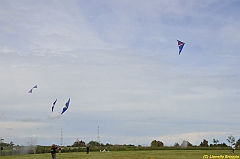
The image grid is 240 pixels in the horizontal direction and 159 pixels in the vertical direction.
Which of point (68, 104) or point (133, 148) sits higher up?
point (68, 104)

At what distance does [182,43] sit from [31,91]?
16.6 m

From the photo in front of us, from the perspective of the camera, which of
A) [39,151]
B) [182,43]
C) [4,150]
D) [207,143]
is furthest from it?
[207,143]

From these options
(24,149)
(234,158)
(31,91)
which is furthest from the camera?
(24,149)

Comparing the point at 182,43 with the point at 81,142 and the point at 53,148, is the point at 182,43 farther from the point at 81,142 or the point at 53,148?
the point at 81,142

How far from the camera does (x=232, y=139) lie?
102438 millimetres

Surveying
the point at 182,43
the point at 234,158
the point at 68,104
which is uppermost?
the point at 182,43

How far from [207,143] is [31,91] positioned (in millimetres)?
72434

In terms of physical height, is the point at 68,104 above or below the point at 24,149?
above

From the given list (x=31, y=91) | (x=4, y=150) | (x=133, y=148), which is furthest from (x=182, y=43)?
(x=133, y=148)

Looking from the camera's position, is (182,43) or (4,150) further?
(4,150)

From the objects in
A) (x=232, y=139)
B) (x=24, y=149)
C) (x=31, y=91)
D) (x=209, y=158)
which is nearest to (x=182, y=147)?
(x=232, y=139)

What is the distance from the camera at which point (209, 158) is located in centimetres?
4016

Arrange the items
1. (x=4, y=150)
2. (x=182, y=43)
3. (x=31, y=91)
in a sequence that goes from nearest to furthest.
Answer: (x=182, y=43) → (x=31, y=91) → (x=4, y=150)

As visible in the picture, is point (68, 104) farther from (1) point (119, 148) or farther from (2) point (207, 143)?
(2) point (207, 143)
